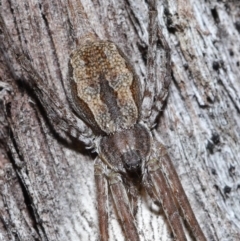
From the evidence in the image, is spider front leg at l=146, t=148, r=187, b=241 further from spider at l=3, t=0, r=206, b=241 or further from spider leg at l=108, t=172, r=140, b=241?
spider leg at l=108, t=172, r=140, b=241

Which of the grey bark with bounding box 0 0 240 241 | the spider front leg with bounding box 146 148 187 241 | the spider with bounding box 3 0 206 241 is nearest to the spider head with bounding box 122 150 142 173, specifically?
the spider with bounding box 3 0 206 241

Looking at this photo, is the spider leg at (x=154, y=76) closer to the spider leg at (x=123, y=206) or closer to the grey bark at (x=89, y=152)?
the grey bark at (x=89, y=152)

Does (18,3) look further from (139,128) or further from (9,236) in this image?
(9,236)

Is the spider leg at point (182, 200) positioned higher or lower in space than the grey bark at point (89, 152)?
lower

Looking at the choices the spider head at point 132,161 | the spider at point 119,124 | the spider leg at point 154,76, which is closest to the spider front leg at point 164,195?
the spider at point 119,124

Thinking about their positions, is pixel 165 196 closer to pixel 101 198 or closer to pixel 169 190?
pixel 169 190

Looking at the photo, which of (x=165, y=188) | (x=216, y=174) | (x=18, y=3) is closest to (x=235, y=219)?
(x=216, y=174)

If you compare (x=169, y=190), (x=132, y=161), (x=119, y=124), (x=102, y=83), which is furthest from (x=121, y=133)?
(x=169, y=190)
